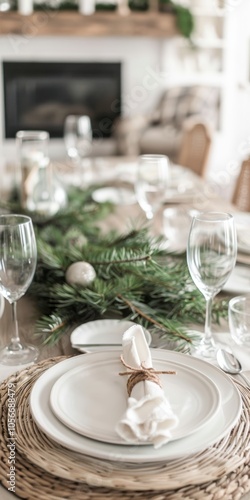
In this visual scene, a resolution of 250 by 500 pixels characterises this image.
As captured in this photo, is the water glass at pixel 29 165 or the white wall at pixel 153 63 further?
the white wall at pixel 153 63

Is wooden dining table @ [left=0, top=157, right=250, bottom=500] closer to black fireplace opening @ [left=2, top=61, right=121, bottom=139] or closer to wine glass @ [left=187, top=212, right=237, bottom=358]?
wine glass @ [left=187, top=212, right=237, bottom=358]

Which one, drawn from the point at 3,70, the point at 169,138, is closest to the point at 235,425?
the point at 169,138

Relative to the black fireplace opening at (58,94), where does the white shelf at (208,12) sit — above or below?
above

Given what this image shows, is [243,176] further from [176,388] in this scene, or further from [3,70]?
[3,70]

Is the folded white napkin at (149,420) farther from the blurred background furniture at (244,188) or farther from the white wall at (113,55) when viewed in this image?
the white wall at (113,55)

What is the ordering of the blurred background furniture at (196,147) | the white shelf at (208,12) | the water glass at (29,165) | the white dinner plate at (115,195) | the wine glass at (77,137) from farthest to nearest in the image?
1. the white shelf at (208,12)
2. the blurred background furniture at (196,147)
3. the wine glass at (77,137)
4. the white dinner plate at (115,195)
5. the water glass at (29,165)

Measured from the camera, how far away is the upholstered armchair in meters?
5.49

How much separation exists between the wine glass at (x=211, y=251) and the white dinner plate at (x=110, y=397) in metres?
0.14

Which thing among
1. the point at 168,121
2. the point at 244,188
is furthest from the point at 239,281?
the point at 168,121

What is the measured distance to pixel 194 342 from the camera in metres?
0.91

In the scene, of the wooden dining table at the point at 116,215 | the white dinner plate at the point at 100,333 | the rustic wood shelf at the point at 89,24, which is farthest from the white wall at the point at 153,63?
the white dinner plate at the point at 100,333

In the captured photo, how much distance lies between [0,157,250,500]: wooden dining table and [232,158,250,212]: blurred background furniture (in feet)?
0.32

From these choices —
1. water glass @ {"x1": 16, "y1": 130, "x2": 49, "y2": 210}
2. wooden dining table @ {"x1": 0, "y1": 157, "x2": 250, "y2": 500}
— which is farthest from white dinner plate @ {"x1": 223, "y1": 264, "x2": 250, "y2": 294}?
water glass @ {"x1": 16, "y1": 130, "x2": 49, "y2": 210}

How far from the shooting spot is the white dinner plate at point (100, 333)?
0.91m
